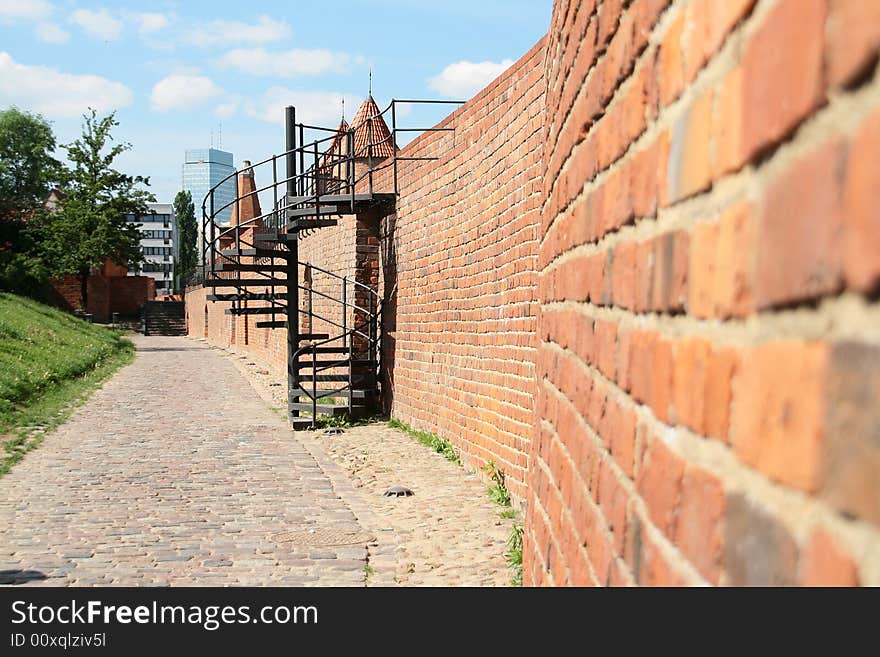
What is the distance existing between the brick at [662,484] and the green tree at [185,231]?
8610 centimetres

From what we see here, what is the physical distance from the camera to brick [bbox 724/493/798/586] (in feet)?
2.68

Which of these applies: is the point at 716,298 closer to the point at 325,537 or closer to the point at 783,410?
the point at 783,410

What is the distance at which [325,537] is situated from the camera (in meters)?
7.10

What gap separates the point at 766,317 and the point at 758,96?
21 cm

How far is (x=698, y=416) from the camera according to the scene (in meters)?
1.13

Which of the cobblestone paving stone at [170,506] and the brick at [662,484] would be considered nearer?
the brick at [662,484]

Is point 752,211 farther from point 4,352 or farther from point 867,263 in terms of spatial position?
point 4,352

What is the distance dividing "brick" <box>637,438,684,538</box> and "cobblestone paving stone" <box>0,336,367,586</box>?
4662 millimetres

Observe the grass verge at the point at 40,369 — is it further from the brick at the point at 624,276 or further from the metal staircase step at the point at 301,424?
the brick at the point at 624,276

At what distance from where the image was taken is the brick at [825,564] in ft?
2.35

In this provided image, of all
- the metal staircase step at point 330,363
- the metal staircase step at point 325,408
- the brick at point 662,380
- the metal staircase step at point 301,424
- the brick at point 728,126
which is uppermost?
the brick at point 728,126

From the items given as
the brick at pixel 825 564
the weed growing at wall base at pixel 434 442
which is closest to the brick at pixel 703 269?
the brick at pixel 825 564

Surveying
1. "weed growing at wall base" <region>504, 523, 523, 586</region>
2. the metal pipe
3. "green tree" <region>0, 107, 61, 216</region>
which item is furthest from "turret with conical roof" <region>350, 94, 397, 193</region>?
"green tree" <region>0, 107, 61, 216</region>

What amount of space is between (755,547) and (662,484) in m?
0.42
